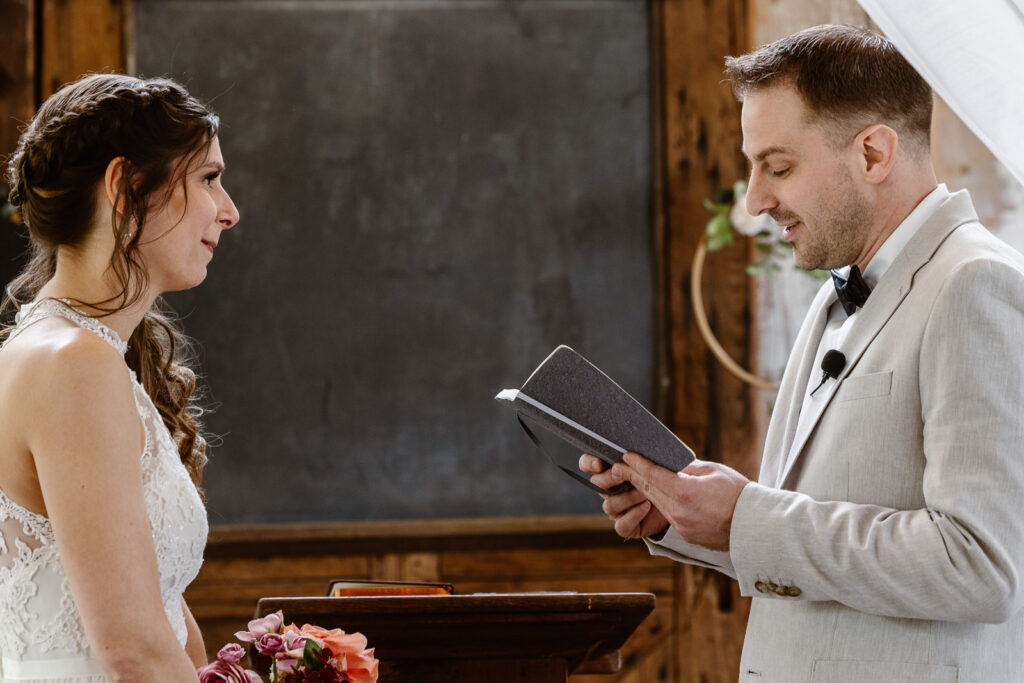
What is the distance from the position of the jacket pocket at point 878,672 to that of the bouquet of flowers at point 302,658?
2.13 ft

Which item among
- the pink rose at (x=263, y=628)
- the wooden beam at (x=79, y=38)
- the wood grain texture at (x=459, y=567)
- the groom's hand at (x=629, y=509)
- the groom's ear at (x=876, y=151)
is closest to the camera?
the pink rose at (x=263, y=628)

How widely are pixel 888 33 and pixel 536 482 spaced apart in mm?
2845

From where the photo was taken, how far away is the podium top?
1.73m

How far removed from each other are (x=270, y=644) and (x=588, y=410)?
0.57 meters

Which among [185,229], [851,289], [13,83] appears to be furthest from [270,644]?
[13,83]

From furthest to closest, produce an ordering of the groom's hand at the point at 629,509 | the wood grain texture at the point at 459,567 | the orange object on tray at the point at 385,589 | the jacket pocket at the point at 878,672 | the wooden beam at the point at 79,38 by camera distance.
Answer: the wooden beam at the point at 79,38 < the wood grain texture at the point at 459,567 < the orange object on tray at the point at 385,589 < the groom's hand at the point at 629,509 < the jacket pocket at the point at 878,672

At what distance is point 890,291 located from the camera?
5.25 ft

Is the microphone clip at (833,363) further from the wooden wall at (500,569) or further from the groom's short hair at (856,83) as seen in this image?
the wooden wall at (500,569)

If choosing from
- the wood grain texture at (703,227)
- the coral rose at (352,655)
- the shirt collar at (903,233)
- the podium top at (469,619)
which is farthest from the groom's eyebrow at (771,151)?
the wood grain texture at (703,227)

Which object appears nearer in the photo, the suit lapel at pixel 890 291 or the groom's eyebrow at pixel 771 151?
the suit lapel at pixel 890 291

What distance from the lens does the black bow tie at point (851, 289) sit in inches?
66.2

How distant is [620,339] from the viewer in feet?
13.8

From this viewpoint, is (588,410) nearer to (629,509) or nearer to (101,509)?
(629,509)

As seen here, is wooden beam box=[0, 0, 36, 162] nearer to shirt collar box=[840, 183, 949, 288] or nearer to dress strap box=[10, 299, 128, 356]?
dress strap box=[10, 299, 128, 356]
